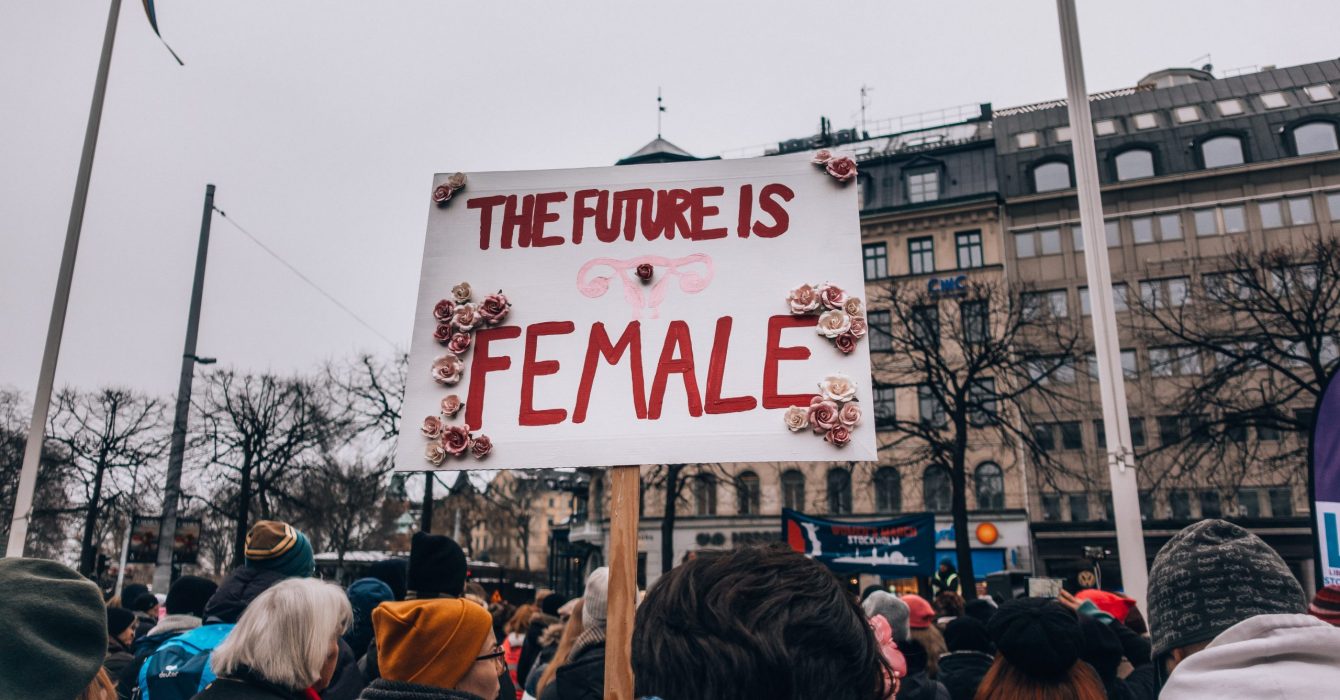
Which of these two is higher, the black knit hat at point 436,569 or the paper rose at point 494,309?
the paper rose at point 494,309

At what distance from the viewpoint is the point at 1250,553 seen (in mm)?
2223

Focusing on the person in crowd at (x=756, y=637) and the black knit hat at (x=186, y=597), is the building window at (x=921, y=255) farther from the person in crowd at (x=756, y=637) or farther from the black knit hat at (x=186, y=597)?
the person in crowd at (x=756, y=637)

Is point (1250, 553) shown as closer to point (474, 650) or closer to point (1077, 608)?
point (474, 650)

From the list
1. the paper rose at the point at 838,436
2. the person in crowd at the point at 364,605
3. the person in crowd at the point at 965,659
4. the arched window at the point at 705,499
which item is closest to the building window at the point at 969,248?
the arched window at the point at 705,499

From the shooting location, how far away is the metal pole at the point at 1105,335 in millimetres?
6844

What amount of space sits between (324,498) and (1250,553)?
37112mm

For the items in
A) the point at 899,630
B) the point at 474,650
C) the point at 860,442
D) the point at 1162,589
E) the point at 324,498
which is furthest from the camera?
the point at 324,498

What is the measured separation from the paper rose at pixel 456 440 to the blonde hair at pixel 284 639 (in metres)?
0.74

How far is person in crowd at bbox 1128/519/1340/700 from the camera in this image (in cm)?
163

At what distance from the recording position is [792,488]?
38625 millimetres

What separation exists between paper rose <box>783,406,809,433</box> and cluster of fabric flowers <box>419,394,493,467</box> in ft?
3.75

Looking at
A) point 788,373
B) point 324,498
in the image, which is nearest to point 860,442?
point 788,373

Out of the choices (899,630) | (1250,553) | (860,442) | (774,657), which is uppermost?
(860,442)

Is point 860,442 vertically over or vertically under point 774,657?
over
